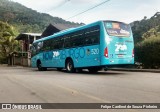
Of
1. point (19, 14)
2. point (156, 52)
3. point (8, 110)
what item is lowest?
point (8, 110)

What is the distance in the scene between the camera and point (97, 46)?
771 inches

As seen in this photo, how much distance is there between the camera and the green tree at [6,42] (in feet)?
191

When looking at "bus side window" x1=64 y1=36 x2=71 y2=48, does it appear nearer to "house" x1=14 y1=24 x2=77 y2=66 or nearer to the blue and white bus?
the blue and white bus

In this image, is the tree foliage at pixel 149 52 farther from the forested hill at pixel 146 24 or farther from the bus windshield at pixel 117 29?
the forested hill at pixel 146 24

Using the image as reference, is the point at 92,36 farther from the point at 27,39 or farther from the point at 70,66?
the point at 27,39

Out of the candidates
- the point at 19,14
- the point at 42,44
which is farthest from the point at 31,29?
the point at 42,44

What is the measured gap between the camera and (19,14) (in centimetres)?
9738

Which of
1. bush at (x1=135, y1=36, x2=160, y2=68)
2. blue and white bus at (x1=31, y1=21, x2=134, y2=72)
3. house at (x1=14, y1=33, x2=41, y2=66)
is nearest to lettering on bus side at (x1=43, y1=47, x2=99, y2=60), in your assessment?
blue and white bus at (x1=31, y1=21, x2=134, y2=72)

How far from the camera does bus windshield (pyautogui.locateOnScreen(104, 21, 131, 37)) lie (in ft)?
63.3

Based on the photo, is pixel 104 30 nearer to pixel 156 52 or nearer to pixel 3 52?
pixel 156 52

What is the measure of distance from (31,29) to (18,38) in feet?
91.5

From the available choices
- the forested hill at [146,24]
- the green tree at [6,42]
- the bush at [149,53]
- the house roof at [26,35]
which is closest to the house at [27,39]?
the house roof at [26,35]

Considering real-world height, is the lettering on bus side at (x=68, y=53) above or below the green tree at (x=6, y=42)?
below

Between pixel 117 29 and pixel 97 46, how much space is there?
5.30ft
